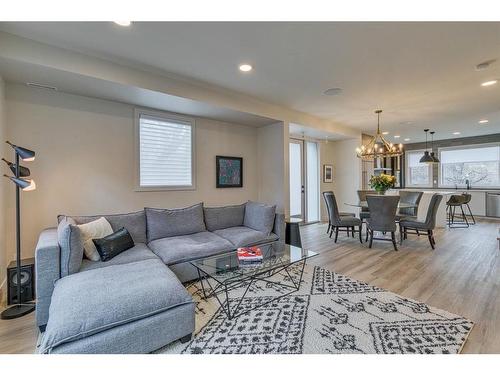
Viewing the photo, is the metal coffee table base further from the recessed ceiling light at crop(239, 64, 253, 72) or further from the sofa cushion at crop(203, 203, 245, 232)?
the recessed ceiling light at crop(239, 64, 253, 72)

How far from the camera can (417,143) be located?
9.06m

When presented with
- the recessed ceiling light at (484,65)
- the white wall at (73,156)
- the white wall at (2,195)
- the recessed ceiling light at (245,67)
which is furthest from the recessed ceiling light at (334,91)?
the white wall at (2,195)

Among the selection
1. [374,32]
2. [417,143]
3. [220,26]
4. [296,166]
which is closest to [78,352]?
[220,26]

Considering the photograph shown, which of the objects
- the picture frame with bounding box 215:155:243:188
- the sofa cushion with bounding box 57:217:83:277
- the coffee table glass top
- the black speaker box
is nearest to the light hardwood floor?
the black speaker box

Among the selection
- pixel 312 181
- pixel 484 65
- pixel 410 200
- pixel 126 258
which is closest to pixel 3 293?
pixel 126 258

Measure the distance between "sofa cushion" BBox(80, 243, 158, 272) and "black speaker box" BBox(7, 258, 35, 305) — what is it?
1.86 ft

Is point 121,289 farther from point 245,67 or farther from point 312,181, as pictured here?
point 312,181

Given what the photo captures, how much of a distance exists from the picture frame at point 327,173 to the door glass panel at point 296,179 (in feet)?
3.05

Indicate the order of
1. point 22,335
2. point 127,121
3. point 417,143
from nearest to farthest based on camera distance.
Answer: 1. point 22,335
2. point 127,121
3. point 417,143

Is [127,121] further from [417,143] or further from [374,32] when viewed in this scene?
[417,143]

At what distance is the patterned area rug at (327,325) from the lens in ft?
5.62

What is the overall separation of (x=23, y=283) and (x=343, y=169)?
6.98m

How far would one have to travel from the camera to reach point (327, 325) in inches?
77.4

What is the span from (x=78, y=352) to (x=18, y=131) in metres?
2.71
